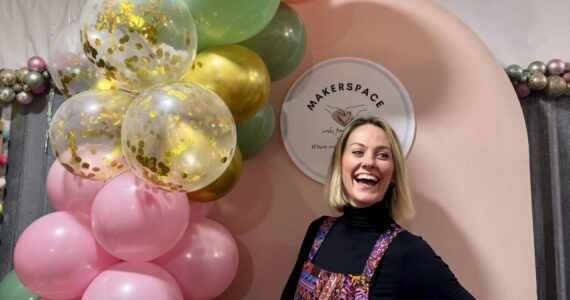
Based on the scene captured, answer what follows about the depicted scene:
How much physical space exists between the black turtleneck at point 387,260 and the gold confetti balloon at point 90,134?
0.73 meters

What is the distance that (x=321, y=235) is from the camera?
1.72 metres

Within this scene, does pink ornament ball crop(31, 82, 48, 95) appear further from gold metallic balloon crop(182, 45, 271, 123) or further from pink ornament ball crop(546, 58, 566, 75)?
pink ornament ball crop(546, 58, 566, 75)

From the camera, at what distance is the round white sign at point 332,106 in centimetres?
199

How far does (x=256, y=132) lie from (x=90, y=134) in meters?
0.61

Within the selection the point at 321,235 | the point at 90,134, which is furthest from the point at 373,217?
the point at 90,134

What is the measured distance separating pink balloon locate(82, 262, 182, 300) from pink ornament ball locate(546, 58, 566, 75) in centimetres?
173

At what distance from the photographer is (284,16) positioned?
1.72m

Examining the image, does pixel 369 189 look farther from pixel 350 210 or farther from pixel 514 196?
pixel 514 196

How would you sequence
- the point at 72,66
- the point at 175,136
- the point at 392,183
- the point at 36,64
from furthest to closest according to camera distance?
the point at 36,64 → the point at 392,183 → the point at 72,66 → the point at 175,136

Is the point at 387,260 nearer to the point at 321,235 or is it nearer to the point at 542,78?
the point at 321,235

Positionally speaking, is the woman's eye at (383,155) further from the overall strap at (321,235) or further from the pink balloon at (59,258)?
the pink balloon at (59,258)

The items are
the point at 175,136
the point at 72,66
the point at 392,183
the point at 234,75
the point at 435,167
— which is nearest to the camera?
the point at 175,136

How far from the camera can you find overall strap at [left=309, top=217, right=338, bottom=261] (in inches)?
66.2

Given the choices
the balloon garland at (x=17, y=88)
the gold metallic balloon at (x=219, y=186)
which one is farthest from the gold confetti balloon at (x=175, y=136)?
the balloon garland at (x=17, y=88)
